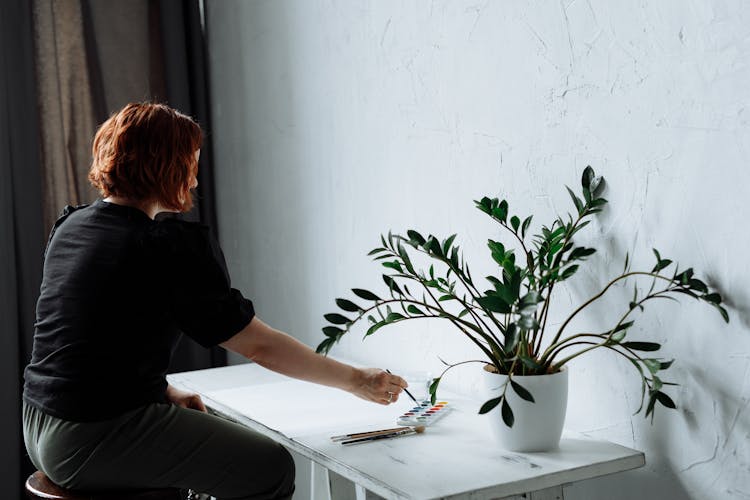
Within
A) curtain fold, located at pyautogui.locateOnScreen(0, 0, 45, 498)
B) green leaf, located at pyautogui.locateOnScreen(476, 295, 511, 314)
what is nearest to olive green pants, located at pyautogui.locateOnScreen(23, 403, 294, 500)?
green leaf, located at pyautogui.locateOnScreen(476, 295, 511, 314)

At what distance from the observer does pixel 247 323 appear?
136cm

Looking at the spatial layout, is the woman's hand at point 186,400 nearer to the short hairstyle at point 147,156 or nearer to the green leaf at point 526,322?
the short hairstyle at point 147,156

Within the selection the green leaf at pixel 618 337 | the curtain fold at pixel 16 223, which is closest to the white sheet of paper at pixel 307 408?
the green leaf at pixel 618 337

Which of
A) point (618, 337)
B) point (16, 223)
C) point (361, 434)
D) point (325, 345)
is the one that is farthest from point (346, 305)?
point (16, 223)

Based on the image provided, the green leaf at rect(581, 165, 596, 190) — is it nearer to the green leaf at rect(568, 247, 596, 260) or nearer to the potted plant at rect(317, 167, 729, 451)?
the potted plant at rect(317, 167, 729, 451)

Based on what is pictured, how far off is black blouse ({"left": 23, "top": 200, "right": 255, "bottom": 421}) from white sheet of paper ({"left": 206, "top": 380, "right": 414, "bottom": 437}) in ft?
0.83

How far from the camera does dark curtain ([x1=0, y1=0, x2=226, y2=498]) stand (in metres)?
2.47

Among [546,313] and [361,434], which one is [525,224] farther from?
[361,434]

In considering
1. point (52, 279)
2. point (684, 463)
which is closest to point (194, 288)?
point (52, 279)

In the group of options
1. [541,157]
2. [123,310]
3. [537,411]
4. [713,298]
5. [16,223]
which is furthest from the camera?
[16,223]

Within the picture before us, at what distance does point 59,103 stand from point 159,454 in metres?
1.59

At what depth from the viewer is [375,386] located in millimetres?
1433

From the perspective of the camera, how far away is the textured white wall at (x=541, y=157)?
3.88 ft

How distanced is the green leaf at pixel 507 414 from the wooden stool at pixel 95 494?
550mm
